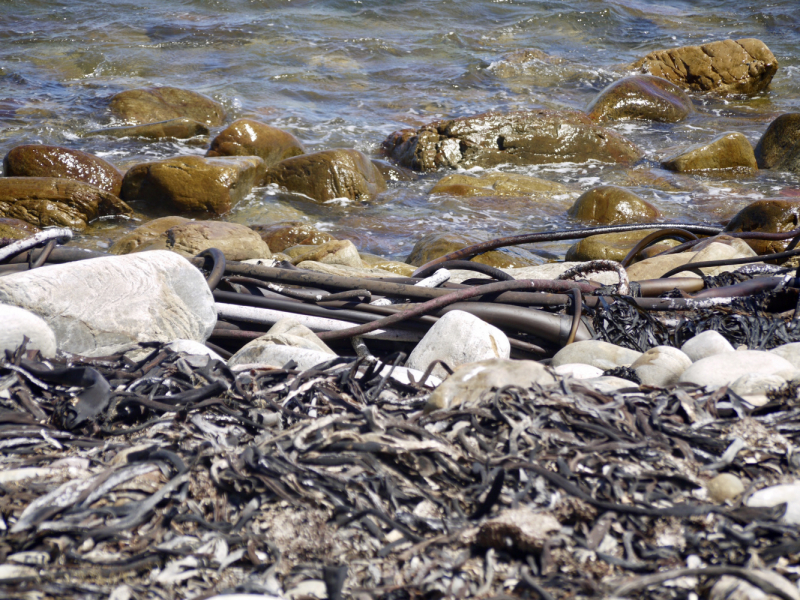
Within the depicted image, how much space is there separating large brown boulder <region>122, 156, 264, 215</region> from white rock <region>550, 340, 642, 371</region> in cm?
548

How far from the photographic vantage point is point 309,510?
53.6 inches

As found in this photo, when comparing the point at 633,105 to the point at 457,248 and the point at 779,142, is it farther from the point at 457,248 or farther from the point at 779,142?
the point at 457,248

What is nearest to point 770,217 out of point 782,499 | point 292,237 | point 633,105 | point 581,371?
point 292,237

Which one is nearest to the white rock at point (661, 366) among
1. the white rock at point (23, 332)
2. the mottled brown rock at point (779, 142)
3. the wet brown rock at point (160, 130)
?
the white rock at point (23, 332)

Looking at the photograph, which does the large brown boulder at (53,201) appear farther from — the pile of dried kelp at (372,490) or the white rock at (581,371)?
the white rock at (581,371)

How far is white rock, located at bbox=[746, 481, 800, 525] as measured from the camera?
1299 mm

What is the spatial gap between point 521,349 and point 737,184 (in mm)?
6908

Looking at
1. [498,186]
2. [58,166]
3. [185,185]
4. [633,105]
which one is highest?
[633,105]

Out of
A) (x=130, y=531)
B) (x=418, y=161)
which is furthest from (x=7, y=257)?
(x=418, y=161)

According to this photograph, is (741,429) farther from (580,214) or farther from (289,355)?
(580,214)

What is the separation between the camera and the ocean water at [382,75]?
7613 mm

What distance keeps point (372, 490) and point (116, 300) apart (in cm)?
148

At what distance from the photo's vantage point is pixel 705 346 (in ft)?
8.15

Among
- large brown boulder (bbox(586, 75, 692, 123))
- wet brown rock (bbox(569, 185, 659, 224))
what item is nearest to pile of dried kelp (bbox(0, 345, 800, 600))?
wet brown rock (bbox(569, 185, 659, 224))
